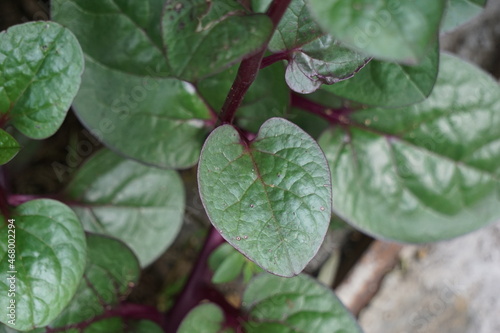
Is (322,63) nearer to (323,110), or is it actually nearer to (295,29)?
(295,29)

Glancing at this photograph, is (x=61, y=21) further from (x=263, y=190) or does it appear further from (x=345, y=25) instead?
(x=345, y=25)

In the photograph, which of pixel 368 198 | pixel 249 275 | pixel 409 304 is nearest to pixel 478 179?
pixel 368 198

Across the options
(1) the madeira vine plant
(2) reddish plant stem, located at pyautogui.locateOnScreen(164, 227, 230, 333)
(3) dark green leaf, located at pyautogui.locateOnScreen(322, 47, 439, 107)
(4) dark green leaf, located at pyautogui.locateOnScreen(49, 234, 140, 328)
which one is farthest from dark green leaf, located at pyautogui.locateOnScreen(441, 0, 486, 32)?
(4) dark green leaf, located at pyautogui.locateOnScreen(49, 234, 140, 328)

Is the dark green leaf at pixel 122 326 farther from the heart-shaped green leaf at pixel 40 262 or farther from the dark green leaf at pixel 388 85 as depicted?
the dark green leaf at pixel 388 85

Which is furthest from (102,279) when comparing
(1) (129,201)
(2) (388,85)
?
(2) (388,85)

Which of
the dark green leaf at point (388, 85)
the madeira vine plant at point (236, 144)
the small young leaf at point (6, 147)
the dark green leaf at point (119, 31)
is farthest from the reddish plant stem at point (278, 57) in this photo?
the small young leaf at point (6, 147)

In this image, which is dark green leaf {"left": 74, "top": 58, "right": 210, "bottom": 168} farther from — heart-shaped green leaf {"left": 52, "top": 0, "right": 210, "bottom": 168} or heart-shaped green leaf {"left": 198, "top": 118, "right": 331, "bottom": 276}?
heart-shaped green leaf {"left": 198, "top": 118, "right": 331, "bottom": 276}
